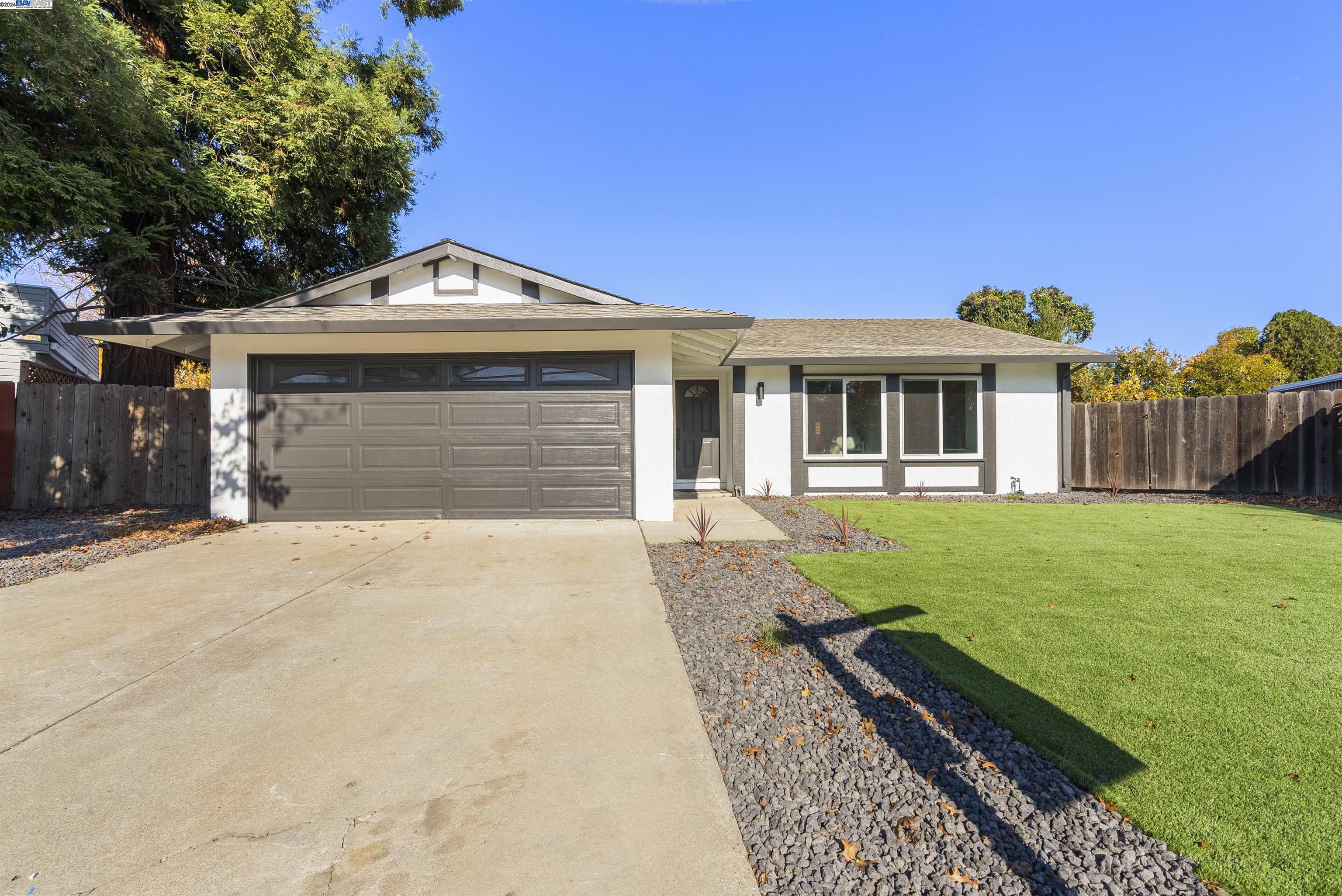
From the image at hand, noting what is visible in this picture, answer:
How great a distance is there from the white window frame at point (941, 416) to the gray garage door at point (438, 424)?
611 centimetres

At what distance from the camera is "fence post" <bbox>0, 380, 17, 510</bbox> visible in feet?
29.7

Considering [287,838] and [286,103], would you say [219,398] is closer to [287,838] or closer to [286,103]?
[286,103]

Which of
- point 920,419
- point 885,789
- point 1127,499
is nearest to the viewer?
point 885,789

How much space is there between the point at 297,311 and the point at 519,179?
27.4ft

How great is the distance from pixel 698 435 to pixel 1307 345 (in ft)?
125

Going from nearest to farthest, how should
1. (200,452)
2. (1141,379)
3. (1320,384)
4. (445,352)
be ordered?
1. (445,352)
2. (200,452)
3. (1320,384)
4. (1141,379)

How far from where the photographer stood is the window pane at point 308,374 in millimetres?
8172

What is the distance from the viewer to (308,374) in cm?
819

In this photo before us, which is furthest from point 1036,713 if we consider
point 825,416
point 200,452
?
point 200,452

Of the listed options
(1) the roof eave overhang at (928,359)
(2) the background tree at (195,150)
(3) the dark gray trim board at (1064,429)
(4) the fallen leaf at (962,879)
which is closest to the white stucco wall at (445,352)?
(1) the roof eave overhang at (928,359)

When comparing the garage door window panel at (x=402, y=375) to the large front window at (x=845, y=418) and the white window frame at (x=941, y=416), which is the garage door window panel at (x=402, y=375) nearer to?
the large front window at (x=845, y=418)

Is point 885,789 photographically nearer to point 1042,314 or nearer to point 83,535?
point 83,535

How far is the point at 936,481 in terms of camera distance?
1135 cm

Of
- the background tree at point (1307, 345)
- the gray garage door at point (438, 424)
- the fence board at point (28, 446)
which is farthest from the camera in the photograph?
the background tree at point (1307, 345)
